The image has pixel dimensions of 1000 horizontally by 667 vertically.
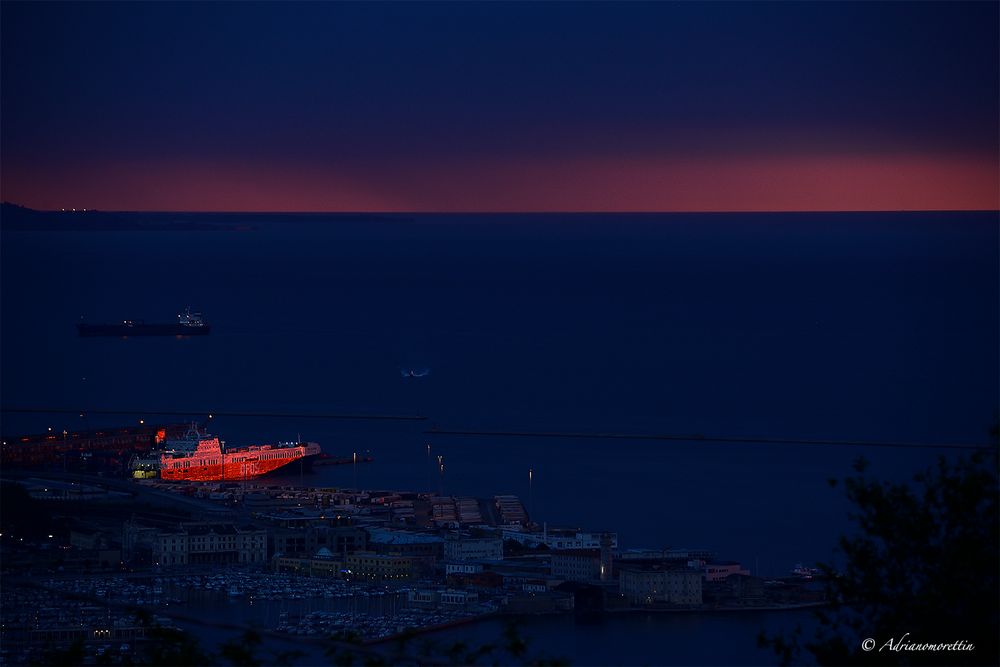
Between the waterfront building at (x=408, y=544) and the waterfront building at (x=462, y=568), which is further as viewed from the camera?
the waterfront building at (x=408, y=544)

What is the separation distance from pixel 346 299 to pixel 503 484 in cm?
1837

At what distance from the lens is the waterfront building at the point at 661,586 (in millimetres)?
6371

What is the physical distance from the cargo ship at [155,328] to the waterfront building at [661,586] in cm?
1645

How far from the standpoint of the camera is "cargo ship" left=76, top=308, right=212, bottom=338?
21594mm

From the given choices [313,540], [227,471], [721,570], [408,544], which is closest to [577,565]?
[721,570]

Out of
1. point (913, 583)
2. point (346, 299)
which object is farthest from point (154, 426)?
point (346, 299)

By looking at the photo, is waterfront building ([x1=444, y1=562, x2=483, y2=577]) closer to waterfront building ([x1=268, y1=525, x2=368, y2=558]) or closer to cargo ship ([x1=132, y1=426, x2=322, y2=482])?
waterfront building ([x1=268, y1=525, x2=368, y2=558])

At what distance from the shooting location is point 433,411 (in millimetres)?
14164

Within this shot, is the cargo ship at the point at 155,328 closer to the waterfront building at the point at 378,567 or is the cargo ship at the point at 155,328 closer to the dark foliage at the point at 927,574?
the waterfront building at the point at 378,567

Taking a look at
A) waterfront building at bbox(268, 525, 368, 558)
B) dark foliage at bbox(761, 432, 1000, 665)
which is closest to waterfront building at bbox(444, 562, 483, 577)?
waterfront building at bbox(268, 525, 368, 558)

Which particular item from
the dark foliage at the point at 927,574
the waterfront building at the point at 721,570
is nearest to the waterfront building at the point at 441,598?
the waterfront building at the point at 721,570

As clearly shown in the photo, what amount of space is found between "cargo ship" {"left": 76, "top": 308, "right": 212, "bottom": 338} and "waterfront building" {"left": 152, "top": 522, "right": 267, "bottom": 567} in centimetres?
1479

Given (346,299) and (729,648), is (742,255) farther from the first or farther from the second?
(729,648)

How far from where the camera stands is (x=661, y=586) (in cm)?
643
